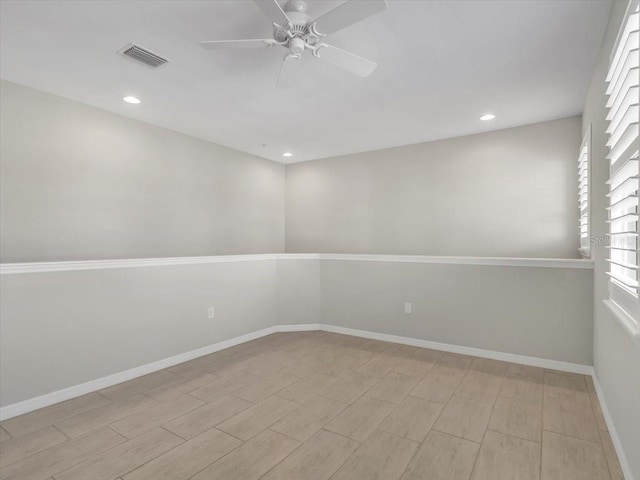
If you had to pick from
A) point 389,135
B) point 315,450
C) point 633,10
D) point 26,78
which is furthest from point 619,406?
point 26,78

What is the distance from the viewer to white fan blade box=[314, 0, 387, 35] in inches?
66.6

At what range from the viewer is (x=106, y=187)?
354 cm

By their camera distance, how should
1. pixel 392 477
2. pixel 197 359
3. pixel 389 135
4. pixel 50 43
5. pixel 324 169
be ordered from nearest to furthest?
1. pixel 392 477
2. pixel 50 43
3. pixel 197 359
4. pixel 389 135
5. pixel 324 169

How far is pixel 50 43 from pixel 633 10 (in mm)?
3335

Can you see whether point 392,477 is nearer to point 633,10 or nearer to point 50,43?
point 633,10

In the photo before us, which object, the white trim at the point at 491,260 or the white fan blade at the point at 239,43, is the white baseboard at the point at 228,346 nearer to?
the white trim at the point at 491,260

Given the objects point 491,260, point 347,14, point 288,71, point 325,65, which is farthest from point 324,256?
point 347,14

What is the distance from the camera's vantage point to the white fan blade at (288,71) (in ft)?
7.22

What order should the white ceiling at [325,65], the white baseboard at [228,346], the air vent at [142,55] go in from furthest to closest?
the white baseboard at [228,346] → the air vent at [142,55] → the white ceiling at [325,65]

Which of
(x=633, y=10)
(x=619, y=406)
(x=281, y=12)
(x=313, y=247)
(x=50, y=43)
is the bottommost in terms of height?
(x=619, y=406)

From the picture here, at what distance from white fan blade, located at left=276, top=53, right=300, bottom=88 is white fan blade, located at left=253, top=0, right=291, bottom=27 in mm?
265

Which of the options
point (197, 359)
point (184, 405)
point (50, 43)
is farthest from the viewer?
point (197, 359)

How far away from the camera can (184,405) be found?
2.54 metres

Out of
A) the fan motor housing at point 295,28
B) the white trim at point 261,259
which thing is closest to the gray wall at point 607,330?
the white trim at point 261,259
